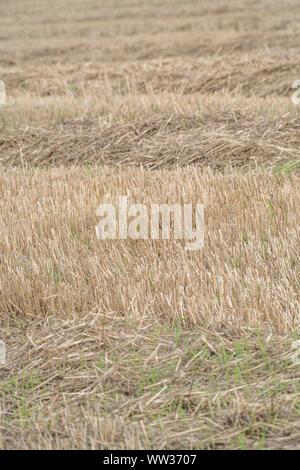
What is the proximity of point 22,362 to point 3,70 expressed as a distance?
35.2 ft

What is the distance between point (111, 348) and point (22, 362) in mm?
405

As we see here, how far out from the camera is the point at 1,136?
7.42 meters

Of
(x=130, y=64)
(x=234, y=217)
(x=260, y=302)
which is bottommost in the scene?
(x=260, y=302)

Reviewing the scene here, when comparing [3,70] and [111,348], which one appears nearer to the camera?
[111,348]

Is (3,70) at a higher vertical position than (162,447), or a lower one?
higher

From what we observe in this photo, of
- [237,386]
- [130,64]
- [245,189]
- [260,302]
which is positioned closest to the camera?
[237,386]

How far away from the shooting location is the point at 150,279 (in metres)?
3.58

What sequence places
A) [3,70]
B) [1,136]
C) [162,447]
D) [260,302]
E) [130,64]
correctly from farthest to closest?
[3,70] < [130,64] < [1,136] < [260,302] < [162,447]

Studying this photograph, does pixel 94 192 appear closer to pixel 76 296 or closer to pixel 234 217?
pixel 234 217

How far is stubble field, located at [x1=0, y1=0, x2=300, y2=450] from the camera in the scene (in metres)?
2.41

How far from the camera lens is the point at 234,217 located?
172 inches

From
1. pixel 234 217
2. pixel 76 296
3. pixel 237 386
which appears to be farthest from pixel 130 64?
pixel 237 386

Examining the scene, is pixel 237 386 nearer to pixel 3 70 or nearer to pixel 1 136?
pixel 1 136

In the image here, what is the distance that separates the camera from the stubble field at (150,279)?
7.91 feet
